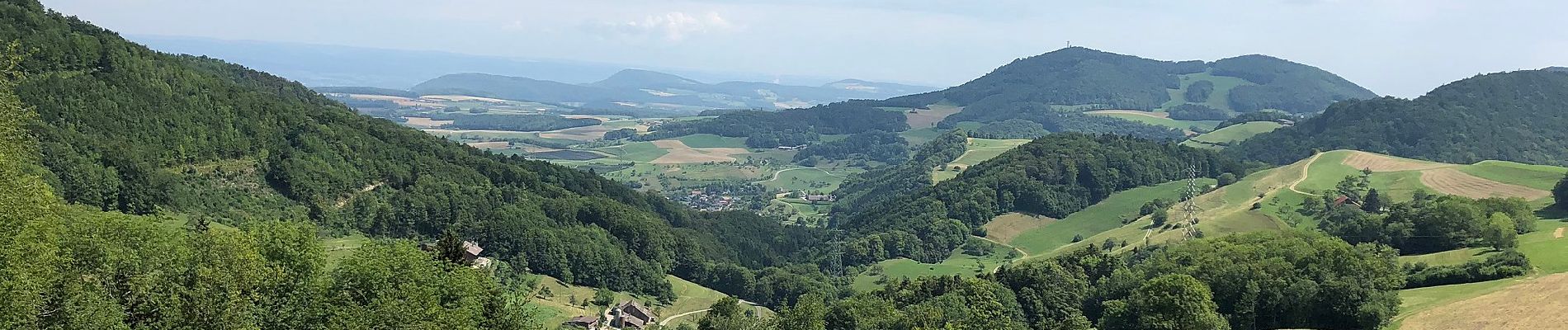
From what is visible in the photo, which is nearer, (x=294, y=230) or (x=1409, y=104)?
(x=294, y=230)

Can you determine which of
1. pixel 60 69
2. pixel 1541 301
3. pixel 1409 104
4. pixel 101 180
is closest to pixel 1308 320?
pixel 1541 301

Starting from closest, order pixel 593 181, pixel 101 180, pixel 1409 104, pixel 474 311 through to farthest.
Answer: pixel 474 311 < pixel 101 180 < pixel 593 181 < pixel 1409 104

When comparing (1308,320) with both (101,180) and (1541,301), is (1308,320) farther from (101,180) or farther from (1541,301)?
(101,180)

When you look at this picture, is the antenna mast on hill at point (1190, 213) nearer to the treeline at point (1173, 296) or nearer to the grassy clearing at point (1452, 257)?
the treeline at point (1173, 296)

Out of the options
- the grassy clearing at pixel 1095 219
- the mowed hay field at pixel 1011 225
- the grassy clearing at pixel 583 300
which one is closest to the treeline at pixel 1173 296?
the grassy clearing at pixel 583 300

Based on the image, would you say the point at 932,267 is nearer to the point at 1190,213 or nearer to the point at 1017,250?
the point at 1017,250

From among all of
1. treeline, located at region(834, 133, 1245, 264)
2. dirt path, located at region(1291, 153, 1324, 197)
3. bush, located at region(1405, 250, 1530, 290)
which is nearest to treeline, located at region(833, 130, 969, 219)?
treeline, located at region(834, 133, 1245, 264)
